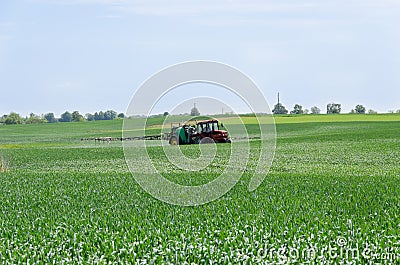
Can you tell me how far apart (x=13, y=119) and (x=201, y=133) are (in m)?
59.7

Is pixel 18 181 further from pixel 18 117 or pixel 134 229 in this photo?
pixel 18 117

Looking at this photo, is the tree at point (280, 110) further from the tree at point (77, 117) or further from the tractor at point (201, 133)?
the tractor at point (201, 133)

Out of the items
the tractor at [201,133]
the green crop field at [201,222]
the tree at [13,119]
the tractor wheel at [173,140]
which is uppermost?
the tree at [13,119]

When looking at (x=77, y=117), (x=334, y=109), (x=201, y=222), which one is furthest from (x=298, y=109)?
(x=201, y=222)

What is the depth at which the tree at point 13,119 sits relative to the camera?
8756 centimetres

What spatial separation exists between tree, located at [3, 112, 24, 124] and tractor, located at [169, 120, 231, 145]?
58.2m

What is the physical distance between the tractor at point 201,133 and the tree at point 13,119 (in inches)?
2291

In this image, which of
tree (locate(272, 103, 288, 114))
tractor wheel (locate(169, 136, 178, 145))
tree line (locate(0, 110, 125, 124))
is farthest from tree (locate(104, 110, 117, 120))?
tractor wheel (locate(169, 136, 178, 145))

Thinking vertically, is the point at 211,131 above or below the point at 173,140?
above

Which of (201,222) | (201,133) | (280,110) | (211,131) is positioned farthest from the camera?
(280,110)

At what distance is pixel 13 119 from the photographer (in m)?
87.8

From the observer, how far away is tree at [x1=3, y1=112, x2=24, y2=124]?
8756 cm

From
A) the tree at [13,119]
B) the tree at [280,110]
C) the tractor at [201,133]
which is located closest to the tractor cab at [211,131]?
the tractor at [201,133]

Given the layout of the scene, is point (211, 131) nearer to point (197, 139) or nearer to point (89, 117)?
point (197, 139)
